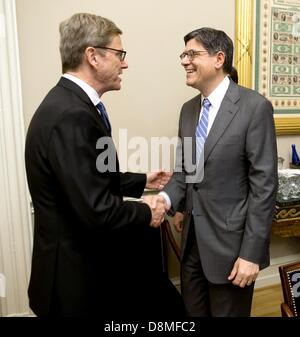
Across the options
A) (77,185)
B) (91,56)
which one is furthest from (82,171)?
(91,56)

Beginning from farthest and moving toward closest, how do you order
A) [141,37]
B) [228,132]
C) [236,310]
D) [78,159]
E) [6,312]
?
[141,37]
[6,312]
[236,310]
[228,132]
[78,159]

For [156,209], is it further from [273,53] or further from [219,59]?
Result: [273,53]

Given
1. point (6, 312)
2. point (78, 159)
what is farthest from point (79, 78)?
point (6, 312)

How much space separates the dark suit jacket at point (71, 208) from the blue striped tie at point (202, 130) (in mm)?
428

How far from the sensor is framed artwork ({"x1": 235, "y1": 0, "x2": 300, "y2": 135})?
2.43 m

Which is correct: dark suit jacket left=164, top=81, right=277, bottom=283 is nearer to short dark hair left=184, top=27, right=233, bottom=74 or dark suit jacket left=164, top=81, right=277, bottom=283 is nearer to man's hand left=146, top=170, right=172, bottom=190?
short dark hair left=184, top=27, right=233, bottom=74

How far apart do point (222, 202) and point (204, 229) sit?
6.2 inches

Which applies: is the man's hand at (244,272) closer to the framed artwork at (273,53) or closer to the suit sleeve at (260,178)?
the suit sleeve at (260,178)

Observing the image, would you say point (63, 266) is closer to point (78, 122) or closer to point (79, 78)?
point (78, 122)

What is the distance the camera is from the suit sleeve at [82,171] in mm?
1111

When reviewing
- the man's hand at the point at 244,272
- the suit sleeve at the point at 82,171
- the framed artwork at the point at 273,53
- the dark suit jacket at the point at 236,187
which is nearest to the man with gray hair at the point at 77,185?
the suit sleeve at the point at 82,171

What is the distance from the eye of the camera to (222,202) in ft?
5.08

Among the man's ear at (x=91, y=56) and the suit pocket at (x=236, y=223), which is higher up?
the man's ear at (x=91, y=56)

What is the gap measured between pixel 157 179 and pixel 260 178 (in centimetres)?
66
